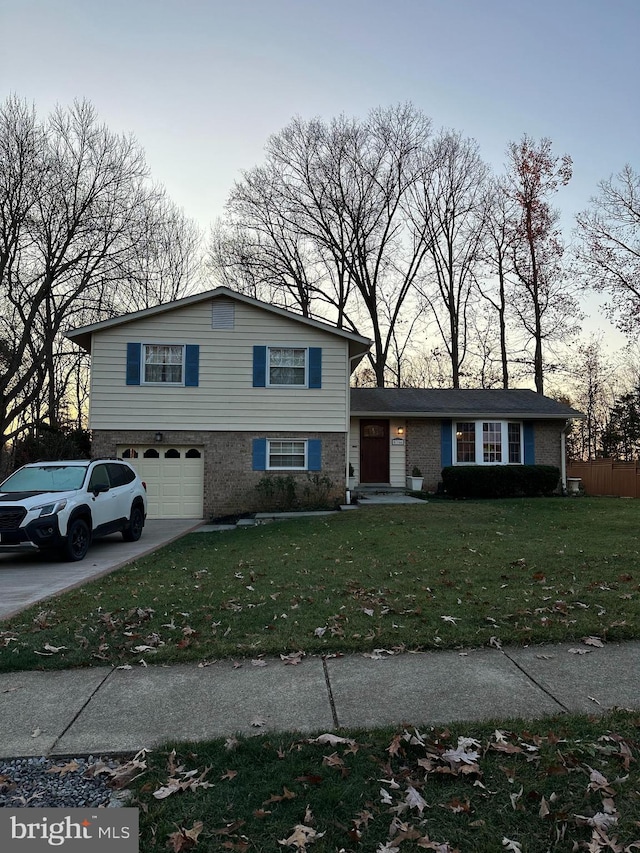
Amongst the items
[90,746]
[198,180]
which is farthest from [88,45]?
[90,746]

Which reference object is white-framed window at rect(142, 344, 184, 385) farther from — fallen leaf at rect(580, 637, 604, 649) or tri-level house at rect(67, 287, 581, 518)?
fallen leaf at rect(580, 637, 604, 649)

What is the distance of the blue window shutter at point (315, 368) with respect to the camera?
16312 millimetres

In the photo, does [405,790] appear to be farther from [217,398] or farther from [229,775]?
[217,398]

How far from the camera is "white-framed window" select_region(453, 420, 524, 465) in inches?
782

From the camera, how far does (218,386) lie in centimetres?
1612

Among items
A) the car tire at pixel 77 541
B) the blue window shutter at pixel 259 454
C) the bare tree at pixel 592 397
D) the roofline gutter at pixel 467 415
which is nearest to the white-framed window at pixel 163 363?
the blue window shutter at pixel 259 454

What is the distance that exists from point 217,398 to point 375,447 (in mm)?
6637

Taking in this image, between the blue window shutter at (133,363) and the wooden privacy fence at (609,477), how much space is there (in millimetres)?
18085

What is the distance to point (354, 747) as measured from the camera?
9.18 ft

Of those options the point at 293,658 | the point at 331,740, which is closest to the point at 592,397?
the point at 293,658

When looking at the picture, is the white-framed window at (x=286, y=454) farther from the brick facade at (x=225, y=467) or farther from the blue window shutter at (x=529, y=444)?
the blue window shutter at (x=529, y=444)

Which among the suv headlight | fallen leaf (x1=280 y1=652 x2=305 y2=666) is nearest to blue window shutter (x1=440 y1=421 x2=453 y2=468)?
the suv headlight

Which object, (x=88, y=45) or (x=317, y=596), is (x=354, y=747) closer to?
(x=317, y=596)

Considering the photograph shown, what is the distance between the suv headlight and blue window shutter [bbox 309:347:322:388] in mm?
8655
